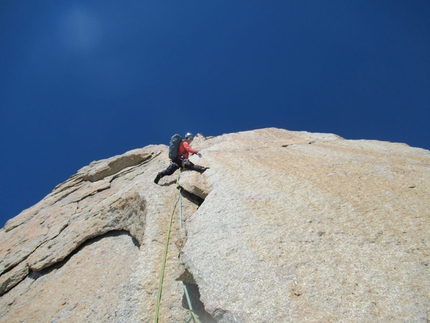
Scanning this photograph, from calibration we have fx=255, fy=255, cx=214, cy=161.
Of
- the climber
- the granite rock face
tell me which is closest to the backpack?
the climber

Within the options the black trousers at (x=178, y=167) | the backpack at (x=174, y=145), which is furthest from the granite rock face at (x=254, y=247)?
the backpack at (x=174, y=145)

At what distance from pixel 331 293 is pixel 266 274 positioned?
86 cm

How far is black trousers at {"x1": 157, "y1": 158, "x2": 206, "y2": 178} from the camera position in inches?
310

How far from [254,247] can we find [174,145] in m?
5.77

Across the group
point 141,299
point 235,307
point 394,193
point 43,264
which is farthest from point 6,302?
point 394,193

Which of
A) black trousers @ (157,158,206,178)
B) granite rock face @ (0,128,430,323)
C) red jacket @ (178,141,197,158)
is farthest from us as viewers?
red jacket @ (178,141,197,158)

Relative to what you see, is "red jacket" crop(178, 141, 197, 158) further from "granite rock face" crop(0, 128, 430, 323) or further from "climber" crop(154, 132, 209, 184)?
"granite rock face" crop(0, 128, 430, 323)

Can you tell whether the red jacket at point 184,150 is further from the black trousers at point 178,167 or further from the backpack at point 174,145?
the black trousers at point 178,167

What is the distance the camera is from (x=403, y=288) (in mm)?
3086

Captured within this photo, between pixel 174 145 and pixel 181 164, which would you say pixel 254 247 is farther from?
pixel 174 145

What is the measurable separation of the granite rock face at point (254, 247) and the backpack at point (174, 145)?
0.82 metres

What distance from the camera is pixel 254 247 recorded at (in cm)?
418

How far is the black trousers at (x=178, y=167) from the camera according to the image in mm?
7875

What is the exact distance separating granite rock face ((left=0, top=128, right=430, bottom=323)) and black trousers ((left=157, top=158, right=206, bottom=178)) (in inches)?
12.0
